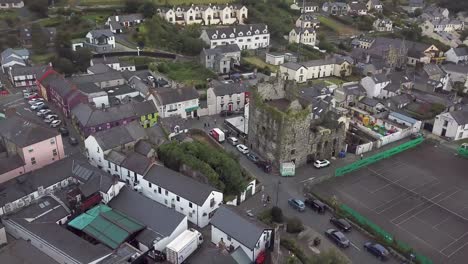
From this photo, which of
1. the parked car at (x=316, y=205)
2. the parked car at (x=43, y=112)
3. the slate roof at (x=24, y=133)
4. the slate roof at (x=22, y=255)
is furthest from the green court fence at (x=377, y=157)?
the parked car at (x=43, y=112)

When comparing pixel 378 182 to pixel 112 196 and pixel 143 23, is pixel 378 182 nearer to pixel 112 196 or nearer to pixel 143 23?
pixel 112 196

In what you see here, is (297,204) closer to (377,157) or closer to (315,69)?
(377,157)

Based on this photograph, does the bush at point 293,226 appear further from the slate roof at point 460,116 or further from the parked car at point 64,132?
the slate roof at point 460,116

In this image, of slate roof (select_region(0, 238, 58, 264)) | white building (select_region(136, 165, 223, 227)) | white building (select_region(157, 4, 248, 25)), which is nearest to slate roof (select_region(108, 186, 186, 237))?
white building (select_region(136, 165, 223, 227))

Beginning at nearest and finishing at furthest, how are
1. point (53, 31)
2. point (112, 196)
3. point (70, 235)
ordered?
point (70, 235), point (112, 196), point (53, 31)

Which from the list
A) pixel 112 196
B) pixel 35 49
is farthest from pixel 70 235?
pixel 35 49

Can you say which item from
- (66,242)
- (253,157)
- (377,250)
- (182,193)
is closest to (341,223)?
(377,250)

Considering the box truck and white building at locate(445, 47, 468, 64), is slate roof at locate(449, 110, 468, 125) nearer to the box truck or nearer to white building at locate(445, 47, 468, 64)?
the box truck
